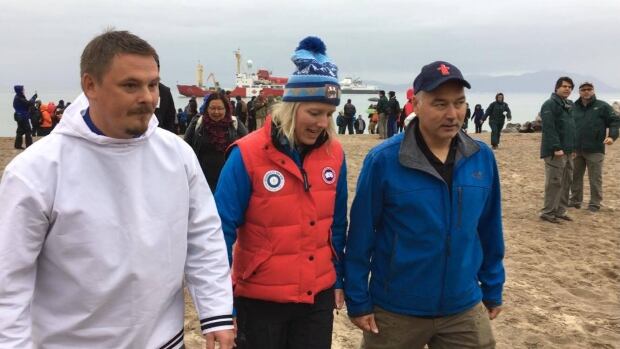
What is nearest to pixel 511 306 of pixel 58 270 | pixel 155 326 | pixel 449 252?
pixel 449 252

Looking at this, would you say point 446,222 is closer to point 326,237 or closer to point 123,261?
point 326,237

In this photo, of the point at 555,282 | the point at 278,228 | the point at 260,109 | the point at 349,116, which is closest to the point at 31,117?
the point at 260,109

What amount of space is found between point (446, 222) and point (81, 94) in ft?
5.66

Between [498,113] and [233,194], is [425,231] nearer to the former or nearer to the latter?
[233,194]

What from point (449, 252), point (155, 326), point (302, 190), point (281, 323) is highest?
point (302, 190)

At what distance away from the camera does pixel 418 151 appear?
2.62m

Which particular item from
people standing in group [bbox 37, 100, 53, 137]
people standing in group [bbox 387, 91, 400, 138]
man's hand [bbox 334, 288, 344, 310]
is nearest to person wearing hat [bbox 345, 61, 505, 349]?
man's hand [bbox 334, 288, 344, 310]

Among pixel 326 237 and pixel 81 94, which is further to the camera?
pixel 326 237

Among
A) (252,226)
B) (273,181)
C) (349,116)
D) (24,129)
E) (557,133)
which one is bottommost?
(252,226)

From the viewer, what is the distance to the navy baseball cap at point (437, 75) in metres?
2.50

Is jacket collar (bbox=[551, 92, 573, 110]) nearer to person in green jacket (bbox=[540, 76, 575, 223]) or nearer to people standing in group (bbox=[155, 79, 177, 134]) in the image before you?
person in green jacket (bbox=[540, 76, 575, 223])

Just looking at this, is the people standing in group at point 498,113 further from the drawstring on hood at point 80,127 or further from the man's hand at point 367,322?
the drawstring on hood at point 80,127

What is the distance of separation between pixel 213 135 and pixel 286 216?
2979 mm

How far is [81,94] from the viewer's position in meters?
1.91
